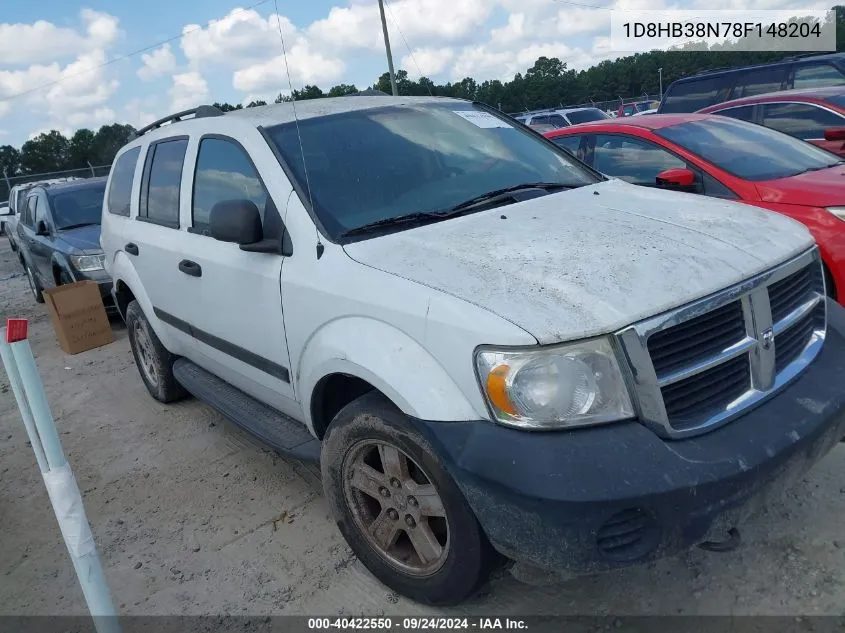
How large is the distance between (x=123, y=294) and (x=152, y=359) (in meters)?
0.58

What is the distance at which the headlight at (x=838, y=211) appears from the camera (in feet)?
13.4

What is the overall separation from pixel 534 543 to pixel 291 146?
202cm

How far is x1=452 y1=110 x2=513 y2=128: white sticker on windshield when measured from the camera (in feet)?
11.9

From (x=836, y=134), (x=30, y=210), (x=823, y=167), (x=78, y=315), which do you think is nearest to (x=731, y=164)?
(x=823, y=167)

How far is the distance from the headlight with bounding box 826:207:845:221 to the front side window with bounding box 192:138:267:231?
3.40m

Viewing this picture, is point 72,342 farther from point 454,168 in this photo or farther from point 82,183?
point 454,168

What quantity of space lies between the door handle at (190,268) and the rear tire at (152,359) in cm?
114

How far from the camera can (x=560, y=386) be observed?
201cm

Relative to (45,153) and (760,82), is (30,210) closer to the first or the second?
(760,82)

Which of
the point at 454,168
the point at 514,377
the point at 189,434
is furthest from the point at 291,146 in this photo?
the point at 189,434

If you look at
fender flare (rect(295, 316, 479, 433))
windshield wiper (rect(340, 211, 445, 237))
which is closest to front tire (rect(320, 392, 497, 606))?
fender flare (rect(295, 316, 479, 433))

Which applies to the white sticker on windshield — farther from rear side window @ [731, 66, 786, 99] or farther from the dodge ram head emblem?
rear side window @ [731, 66, 786, 99]

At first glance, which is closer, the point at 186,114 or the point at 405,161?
the point at 405,161

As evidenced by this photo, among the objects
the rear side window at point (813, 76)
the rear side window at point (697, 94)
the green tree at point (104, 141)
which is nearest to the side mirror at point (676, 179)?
the rear side window at point (697, 94)
